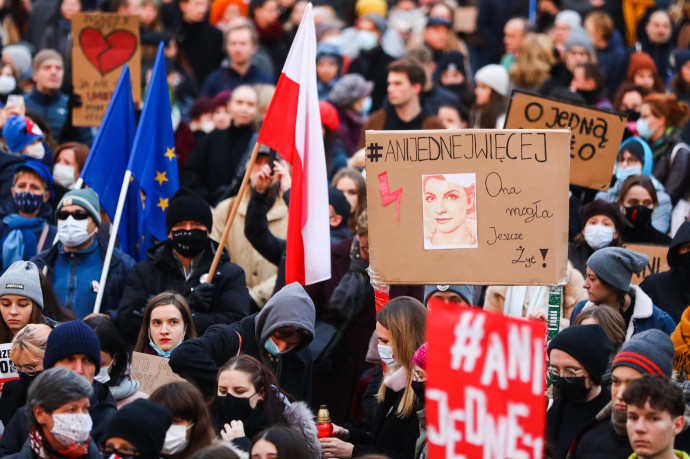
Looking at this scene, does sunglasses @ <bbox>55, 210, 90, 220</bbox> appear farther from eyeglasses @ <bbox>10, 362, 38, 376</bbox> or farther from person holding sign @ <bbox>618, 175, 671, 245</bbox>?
person holding sign @ <bbox>618, 175, 671, 245</bbox>

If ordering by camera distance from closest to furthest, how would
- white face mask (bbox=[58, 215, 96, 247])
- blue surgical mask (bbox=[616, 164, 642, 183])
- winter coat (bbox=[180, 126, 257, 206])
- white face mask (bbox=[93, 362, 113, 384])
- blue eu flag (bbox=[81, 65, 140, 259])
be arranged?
white face mask (bbox=[93, 362, 113, 384]), white face mask (bbox=[58, 215, 96, 247]), blue eu flag (bbox=[81, 65, 140, 259]), blue surgical mask (bbox=[616, 164, 642, 183]), winter coat (bbox=[180, 126, 257, 206])

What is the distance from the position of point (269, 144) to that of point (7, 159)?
10.2ft

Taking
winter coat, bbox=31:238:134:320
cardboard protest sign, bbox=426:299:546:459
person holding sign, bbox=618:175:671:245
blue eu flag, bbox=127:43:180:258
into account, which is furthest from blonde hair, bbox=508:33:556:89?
cardboard protest sign, bbox=426:299:546:459

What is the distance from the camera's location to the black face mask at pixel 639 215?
30.3ft

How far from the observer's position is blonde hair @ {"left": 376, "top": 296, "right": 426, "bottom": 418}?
6.89 m

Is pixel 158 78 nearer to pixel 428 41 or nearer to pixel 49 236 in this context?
pixel 49 236

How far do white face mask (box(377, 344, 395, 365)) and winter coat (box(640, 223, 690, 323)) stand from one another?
6.86 feet

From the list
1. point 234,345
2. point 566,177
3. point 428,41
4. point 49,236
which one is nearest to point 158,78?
point 49,236

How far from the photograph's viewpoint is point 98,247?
9039 mm

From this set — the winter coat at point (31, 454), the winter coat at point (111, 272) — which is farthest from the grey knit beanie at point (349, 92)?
the winter coat at point (31, 454)

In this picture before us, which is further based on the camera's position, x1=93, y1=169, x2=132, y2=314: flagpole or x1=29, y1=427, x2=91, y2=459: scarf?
x1=93, y1=169, x2=132, y2=314: flagpole

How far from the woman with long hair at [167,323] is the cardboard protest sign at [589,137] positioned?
3446mm

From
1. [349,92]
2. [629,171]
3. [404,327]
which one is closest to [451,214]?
[404,327]

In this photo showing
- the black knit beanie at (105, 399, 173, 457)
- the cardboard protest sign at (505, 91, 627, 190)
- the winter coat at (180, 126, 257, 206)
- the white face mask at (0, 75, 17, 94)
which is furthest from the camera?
the white face mask at (0, 75, 17, 94)
